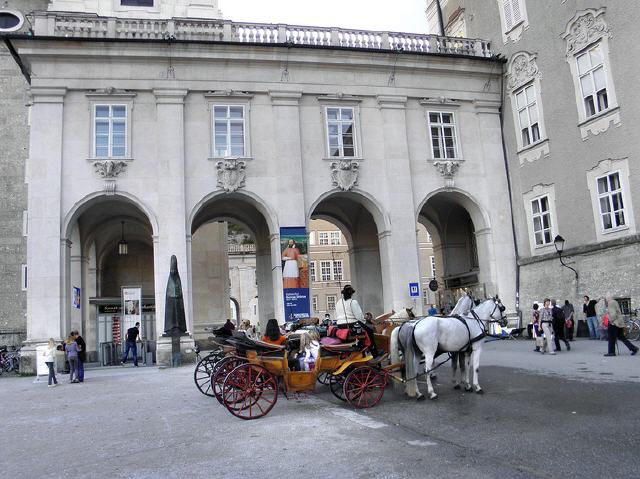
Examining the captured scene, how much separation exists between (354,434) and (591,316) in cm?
1547

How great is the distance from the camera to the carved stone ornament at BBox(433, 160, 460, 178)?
25.0 metres

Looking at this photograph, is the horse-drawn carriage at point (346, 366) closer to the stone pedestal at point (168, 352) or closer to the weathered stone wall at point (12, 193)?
the stone pedestal at point (168, 352)

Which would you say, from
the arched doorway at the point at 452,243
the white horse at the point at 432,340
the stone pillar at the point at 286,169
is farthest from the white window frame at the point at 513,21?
the white horse at the point at 432,340

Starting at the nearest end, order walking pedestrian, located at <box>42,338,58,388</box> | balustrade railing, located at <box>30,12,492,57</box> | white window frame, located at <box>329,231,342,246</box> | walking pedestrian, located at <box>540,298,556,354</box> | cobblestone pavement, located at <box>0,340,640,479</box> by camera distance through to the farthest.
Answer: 1. cobblestone pavement, located at <box>0,340,640,479</box>
2. walking pedestrian, located at <box>42,338,58,388</box>
3. walking pedestrian, located at <box>540,298,556,354</box>
4. balustrade railing, located at <box>30,12,492,57</box>
5. white window frame, located at <box>329,231,342,246</box>

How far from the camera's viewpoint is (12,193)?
94.5 feet

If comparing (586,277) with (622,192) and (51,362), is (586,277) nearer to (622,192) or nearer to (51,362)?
(622,192)

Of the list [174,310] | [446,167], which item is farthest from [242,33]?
[174,310]

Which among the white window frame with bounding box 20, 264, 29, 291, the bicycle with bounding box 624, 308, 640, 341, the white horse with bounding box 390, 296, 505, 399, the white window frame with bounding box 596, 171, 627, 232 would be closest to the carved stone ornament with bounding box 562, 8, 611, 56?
the white window frame with bounding box 596, 171, 627, 232

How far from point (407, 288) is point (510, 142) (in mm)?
8296

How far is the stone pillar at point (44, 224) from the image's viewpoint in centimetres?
2036

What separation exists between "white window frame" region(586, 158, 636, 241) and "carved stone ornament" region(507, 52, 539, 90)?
5491mm

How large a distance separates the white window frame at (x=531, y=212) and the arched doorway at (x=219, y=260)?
11.3 m

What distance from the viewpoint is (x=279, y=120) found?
23.6m

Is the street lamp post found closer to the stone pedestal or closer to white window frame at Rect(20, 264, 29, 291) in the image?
the stone pedestal
